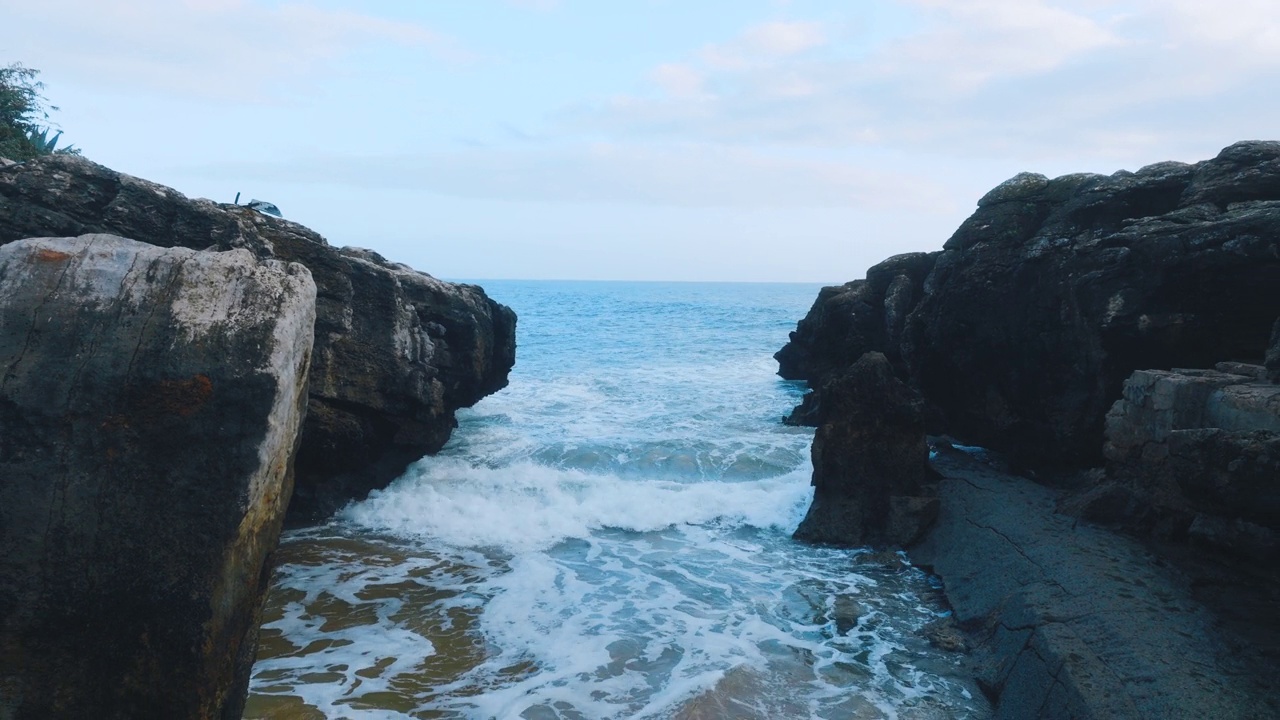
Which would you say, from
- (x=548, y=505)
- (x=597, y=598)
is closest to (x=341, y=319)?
(x=548, y=505)

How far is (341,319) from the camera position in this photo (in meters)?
9.96

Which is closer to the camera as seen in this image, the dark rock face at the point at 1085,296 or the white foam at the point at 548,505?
the dark rock face at the point at 1085,296

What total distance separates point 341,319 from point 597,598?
4581 millimetres

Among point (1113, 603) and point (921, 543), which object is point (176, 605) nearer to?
point (1113, 603)

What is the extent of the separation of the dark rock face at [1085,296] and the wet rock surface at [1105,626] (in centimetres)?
198

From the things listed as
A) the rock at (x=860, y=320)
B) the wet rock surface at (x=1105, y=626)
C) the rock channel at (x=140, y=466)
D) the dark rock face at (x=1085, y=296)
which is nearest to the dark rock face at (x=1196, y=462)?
the wet rock surface at (x=1105, y=626)

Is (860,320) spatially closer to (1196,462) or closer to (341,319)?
(341,319)

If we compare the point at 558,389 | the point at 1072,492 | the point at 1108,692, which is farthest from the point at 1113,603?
the point at 558,389

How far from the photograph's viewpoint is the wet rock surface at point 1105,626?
16.1 ft

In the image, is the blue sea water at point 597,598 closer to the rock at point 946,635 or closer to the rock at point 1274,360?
the rock at point 946,635

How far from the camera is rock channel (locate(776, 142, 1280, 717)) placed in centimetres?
526

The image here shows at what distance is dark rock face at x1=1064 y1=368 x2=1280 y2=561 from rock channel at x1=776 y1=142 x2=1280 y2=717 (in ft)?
0.06

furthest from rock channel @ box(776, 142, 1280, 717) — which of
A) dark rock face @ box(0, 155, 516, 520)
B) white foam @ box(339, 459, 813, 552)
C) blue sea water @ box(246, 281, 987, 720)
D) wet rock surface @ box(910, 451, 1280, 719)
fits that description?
dark rock face @ box(0, 155, 516, 520)

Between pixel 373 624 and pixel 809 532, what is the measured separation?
4932mm
